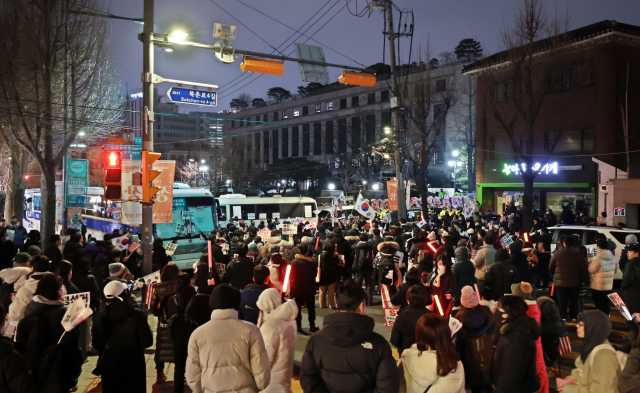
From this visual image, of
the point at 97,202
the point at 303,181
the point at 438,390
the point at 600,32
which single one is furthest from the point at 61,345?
the point at 303,181

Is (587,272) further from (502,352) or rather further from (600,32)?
(600,32)

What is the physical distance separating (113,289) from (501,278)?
638 cm

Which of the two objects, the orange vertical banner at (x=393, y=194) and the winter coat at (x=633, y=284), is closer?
the winter coat at (x=633, y=284)

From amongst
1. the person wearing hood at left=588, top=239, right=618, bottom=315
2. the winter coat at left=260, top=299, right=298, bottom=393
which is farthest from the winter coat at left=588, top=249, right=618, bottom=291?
the winter coat at left=260, top=299, right=298, bottom=393

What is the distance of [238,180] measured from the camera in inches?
2298

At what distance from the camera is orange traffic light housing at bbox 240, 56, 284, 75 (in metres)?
10.8

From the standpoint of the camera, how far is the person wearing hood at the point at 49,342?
4.19 meters

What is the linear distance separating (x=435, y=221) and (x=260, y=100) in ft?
230

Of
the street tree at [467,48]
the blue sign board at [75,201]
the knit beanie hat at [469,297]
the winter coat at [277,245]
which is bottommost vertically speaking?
the winter coat at [277,245]

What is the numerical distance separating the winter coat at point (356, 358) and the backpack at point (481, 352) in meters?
1.85

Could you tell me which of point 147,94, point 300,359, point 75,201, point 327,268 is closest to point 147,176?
point 147,94

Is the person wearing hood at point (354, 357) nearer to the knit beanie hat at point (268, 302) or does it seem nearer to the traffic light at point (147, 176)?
the knit beanie hat at point (268, 302)

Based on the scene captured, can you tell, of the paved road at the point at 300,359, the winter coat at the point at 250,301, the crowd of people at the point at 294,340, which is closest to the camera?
the crowd of people at the point at 294,340

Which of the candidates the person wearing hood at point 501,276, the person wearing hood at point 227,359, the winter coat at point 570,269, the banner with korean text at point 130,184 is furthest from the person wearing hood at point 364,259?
the person wearing hood at point 227,359
